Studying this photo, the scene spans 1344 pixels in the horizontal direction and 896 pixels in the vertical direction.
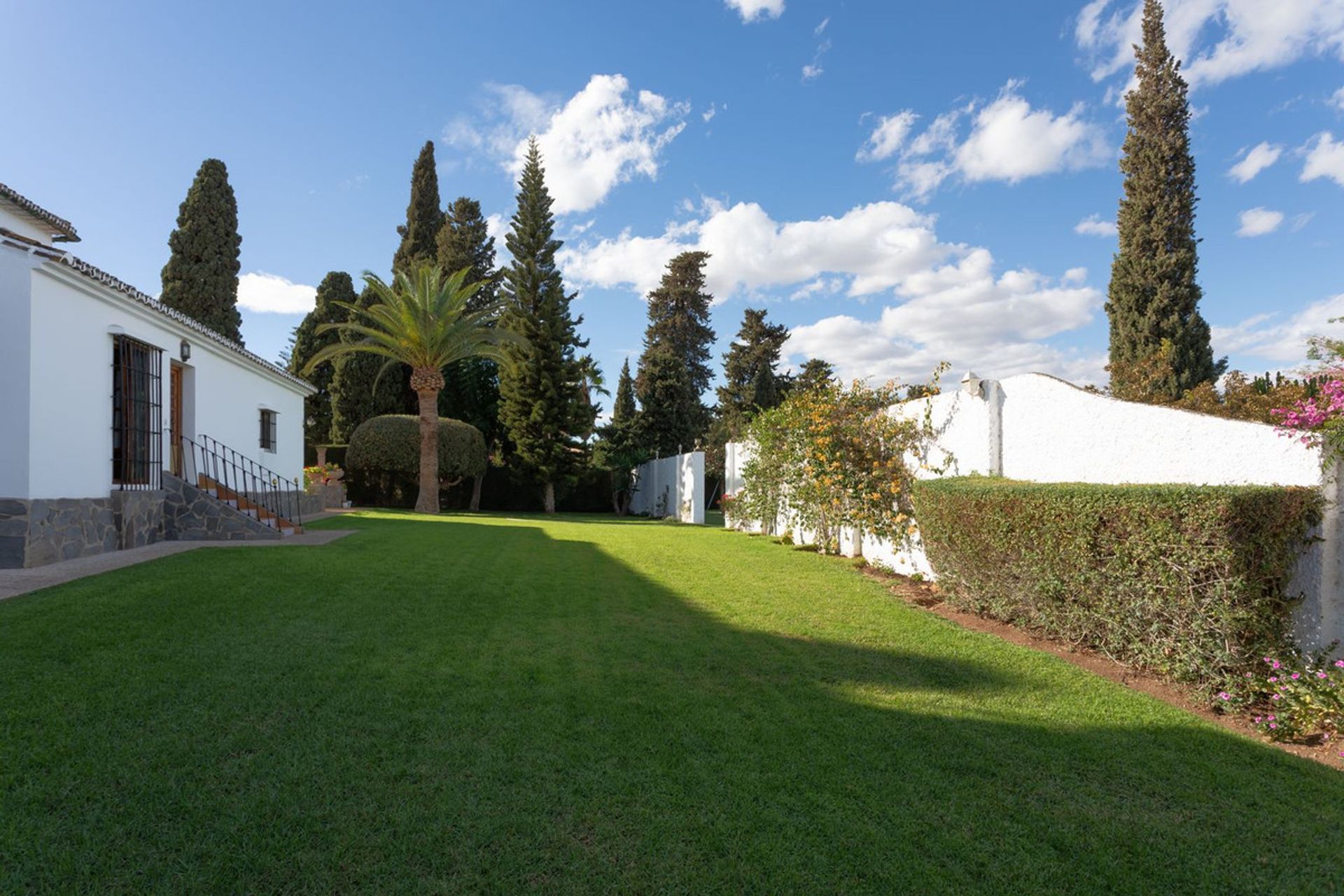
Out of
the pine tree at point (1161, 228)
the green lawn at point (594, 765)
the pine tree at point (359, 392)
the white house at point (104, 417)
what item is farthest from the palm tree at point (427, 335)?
the pine tree at point (1161, 228)

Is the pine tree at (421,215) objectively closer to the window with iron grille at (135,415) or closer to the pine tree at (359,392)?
the pine tree at (359,392)

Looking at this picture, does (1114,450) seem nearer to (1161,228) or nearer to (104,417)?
(104,417)

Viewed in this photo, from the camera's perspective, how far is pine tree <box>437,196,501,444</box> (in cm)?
2536

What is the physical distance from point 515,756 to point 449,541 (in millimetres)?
8021

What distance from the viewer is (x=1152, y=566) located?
13.3 feet

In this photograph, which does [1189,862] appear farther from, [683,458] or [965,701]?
[683,458]

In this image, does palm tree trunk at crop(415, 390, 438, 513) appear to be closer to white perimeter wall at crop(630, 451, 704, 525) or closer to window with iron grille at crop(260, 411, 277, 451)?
window with iron grille at crop(260, 411, 277, 451)

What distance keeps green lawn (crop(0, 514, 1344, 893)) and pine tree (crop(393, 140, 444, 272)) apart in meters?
26.6

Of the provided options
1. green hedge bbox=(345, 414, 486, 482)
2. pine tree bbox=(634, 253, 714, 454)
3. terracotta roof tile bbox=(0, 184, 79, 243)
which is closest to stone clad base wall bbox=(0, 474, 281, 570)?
terracotta roof tile bbox=(0, 184, 79, 243)

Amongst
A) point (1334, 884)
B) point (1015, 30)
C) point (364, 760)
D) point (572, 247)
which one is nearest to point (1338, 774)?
point (1334, 884)

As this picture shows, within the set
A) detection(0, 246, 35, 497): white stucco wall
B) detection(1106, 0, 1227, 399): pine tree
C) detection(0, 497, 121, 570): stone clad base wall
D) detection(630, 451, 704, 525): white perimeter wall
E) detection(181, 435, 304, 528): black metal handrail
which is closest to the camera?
detection(0, 497, 121, 570): stone clad base wall

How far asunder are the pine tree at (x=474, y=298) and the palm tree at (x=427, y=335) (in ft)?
11.4

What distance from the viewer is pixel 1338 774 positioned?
3016mm

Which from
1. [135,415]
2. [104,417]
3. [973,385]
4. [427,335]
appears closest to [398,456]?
[427,335]
